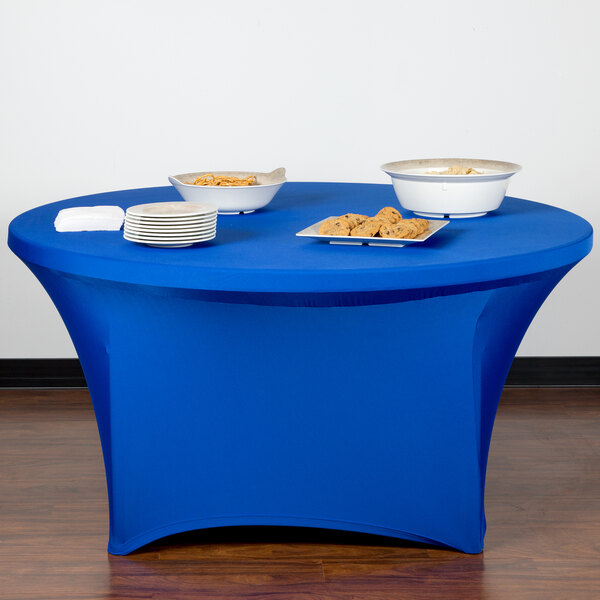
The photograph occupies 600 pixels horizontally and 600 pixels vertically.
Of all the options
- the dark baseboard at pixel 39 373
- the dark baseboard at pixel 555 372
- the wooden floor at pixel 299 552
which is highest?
the wooden floor at pixel 299 552

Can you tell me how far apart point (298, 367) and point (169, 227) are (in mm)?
459

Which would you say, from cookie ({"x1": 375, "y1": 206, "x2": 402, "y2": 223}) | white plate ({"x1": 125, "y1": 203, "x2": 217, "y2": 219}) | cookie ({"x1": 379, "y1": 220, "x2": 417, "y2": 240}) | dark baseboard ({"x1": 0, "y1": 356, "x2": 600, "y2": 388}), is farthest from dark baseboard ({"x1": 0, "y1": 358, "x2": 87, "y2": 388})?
cookie ({"x1": 379, "y1": 220, "x2": 417, "y2": 240})

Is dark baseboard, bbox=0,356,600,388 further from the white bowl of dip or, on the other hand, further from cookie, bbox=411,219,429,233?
cookie, bbox=411,219,429,233

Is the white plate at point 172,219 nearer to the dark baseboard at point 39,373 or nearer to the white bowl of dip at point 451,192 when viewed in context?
the white bowl of dip at point 451,192

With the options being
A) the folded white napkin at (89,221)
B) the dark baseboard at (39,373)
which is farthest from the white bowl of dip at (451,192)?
the dark baseboard at (39,373)

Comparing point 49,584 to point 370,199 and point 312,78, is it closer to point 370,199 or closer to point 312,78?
point 370,199

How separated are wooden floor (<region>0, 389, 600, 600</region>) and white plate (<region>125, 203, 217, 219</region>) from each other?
0.93m

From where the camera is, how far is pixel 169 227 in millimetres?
1967

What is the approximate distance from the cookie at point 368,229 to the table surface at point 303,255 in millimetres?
35

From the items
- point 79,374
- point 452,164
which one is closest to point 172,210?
point 452,164

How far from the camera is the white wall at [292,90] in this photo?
137 inches

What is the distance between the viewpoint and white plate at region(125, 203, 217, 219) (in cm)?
197

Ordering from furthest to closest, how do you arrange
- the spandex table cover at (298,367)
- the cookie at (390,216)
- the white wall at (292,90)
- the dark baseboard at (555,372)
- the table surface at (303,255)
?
the dark baseboard at (555,372) < the white wall at (292,90) < the cookie at (390,216) < the spandex table cover at (298,367) < the table surface at (303,255)

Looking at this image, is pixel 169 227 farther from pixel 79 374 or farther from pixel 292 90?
pixel 79 374
